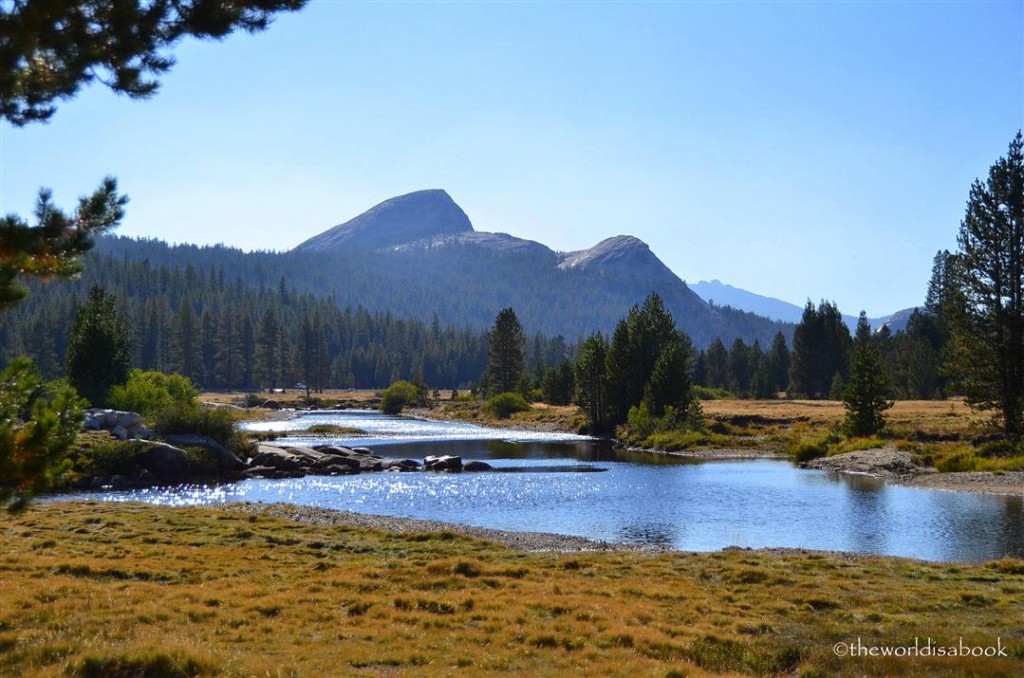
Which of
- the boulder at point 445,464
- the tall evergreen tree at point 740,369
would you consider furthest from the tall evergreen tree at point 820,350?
the boulder at point 445,464

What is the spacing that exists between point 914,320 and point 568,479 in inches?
4121

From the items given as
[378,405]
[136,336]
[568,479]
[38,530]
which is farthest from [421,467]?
[136,336]

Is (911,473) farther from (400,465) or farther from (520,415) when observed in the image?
(520,415)

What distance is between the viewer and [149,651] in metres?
12.9

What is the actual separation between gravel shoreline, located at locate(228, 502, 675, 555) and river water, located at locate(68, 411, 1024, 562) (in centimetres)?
173

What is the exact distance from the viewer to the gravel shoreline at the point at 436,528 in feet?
99.6

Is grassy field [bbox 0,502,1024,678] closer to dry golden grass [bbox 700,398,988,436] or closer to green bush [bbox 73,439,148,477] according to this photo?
green bush [bbox 73,439,148,477]

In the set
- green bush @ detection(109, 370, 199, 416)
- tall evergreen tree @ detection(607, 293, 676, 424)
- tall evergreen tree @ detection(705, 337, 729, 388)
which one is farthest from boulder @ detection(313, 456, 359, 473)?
tall evergreen tree @ detection(705, 337, 729, 388)

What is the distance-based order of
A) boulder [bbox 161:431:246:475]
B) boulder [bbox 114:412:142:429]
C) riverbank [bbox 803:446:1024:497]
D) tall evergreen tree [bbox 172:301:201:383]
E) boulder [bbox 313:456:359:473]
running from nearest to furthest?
1. riverbank [bbox 803:446:1024:497]
2. boulder [bbox 161:431:246:475]
3. boulder [bbox 114:412:142:429]
4. boulder [bbox 313:456:359:473]
5. tall evergreen tree [bbox 172:301:201:383]

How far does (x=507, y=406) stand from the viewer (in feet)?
405

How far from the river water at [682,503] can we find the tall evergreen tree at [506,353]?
7368 cm

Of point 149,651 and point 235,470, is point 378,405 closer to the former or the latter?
point 235,470

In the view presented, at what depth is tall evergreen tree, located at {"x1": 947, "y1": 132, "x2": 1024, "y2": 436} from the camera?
56.9m

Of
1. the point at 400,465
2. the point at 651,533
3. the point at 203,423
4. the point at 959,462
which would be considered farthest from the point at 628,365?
the point at 651,533
